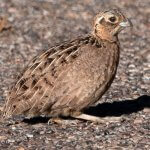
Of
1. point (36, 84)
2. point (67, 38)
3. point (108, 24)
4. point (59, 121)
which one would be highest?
point (108, 24)

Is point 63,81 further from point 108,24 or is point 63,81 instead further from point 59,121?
point 108,24

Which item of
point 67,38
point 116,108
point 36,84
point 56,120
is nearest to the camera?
point 36,84

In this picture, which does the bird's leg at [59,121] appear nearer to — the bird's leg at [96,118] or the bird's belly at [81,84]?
the bird's leg at [96,118]

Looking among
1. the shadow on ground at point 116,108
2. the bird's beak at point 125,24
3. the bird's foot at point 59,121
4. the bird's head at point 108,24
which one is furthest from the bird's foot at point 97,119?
the bird's beak at point 125,24

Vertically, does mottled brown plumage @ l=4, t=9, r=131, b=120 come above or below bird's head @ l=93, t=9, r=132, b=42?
below

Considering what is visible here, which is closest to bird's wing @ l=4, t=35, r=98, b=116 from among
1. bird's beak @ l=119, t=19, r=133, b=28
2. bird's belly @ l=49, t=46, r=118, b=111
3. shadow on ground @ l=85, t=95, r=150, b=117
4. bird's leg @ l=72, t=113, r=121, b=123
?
bird's belly @ l=49, t=46, r=118, b=111

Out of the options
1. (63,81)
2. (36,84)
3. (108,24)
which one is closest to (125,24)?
(108,24)

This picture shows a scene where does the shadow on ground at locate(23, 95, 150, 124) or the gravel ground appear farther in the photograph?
the shadow on ground at locate(23, 95, 150, 124)

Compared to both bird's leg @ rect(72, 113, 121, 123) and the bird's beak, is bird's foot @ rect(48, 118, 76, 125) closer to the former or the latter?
bird's leg @ rect(72, 113, 121, 123)
